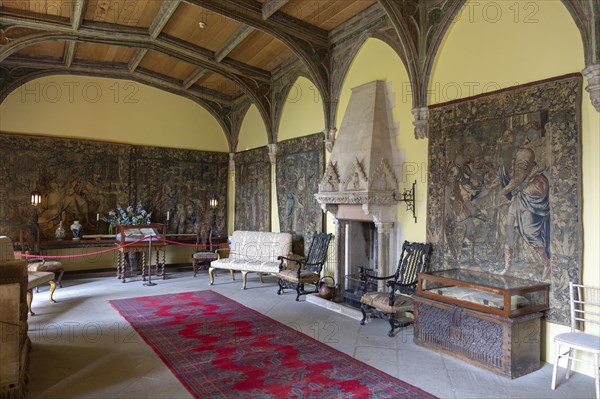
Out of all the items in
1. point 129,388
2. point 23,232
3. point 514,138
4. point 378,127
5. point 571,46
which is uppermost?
point 571,46

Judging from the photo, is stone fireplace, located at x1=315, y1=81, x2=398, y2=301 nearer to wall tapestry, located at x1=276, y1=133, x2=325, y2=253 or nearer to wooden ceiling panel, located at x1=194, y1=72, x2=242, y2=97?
wall tapestry, located at x1=276, y1=133, x2=325, y2=253

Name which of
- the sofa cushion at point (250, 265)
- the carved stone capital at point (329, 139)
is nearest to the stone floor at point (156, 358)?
the sofa cushion at point (250, 265)

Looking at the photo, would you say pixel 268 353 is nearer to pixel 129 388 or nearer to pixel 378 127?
pixel 129 388

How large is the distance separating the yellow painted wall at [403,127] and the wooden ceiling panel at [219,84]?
446cm

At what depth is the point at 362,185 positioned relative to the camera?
5.82 metres

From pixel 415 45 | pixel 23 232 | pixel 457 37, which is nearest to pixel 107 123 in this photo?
pixel 23 232

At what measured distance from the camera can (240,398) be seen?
10.7 ft

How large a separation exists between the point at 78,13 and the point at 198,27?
197 cm

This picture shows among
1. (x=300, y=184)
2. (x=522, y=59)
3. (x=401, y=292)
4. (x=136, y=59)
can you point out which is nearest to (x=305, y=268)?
(x=300, y=184)

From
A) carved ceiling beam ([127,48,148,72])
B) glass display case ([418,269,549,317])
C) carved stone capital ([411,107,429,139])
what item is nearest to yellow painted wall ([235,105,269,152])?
carved ceiling beam ([127,48,148,72])

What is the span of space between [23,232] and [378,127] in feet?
23.7

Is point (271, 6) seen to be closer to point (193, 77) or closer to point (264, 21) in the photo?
point (264, 21)

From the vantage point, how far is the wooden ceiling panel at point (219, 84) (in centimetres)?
980

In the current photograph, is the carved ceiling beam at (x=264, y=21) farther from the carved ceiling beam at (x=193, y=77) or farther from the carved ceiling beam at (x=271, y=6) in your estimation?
the carved ceiling beam at (x=193, y=77)
